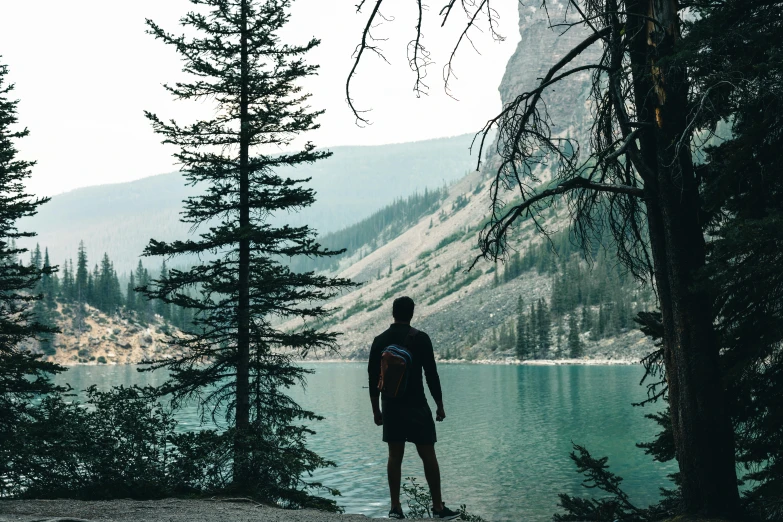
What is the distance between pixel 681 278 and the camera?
6848mm

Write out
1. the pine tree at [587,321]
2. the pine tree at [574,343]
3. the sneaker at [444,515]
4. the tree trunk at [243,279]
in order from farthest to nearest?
the pine tree at [587,321]
the pine tree at [574,343]
the tree trunk at [243,279]
the sneaker at [444,515]

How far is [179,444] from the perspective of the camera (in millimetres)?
13938

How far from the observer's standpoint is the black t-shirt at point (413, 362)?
24.2 ft

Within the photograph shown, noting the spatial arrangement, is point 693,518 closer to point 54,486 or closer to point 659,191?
point 659,191

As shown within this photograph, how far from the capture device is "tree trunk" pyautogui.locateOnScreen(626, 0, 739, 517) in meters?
6.73

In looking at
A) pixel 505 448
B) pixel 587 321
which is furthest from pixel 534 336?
pixel 505 448

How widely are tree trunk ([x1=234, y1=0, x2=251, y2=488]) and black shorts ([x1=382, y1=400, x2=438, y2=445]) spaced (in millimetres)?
7478

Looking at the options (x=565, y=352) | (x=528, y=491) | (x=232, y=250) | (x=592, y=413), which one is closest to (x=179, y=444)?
(x=232, y=250)

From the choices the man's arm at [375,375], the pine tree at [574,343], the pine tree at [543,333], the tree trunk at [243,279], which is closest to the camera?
the man's arm at [375,375]

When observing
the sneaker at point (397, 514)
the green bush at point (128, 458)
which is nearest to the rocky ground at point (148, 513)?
the sneaker at point (397, 514)

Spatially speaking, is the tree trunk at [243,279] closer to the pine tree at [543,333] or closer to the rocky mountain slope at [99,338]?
the rocky mountain slope at [99,338]

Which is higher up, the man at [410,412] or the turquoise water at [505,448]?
the man at [410,412]

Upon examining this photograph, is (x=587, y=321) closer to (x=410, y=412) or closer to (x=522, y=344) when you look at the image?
(x=522, y=344)

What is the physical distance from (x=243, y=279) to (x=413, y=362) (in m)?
9.52
